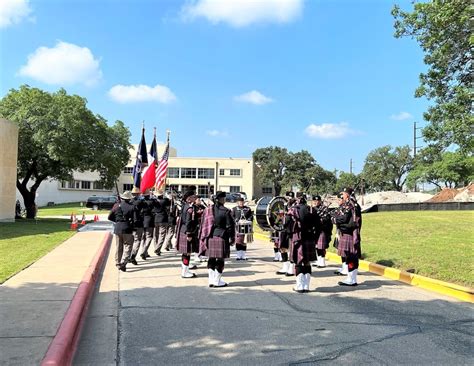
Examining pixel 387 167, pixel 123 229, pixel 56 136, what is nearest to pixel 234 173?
pixel 387 167

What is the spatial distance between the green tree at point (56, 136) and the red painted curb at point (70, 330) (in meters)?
19.9

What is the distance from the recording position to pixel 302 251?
8422 mm

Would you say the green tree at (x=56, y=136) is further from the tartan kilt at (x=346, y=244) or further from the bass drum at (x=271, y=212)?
the tartan kilt at (x=346, y=244)

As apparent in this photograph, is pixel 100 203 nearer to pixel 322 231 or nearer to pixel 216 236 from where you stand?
pixel 322 231

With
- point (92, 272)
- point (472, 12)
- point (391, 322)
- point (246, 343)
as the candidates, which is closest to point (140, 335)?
point (246, 343)

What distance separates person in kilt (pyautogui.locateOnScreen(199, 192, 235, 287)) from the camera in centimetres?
874

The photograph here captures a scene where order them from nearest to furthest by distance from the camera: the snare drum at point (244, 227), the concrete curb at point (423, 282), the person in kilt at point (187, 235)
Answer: the concrete curb at point (423, 282) < the person in kilt at point (187, 235) < the snare drum at point (244, 227)

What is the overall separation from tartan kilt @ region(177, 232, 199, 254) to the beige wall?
18.6 metres

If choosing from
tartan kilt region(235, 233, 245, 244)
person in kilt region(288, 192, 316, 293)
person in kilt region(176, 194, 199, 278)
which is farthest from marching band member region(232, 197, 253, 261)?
person in kilt region(288, 192, 316, 293)

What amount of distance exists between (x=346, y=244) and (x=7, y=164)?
2180 centimetres

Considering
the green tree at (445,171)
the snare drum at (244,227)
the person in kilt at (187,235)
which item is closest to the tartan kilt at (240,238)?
the snare drum at (244,227)

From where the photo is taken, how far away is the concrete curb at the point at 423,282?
8141 mm

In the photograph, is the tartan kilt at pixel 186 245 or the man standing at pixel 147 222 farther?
the man standing at pixel 147 222

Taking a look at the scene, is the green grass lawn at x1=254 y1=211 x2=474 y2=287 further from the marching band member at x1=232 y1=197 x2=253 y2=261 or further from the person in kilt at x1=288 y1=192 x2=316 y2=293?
the marching band member at x1=232 y1=197 x2=253 y2=261
